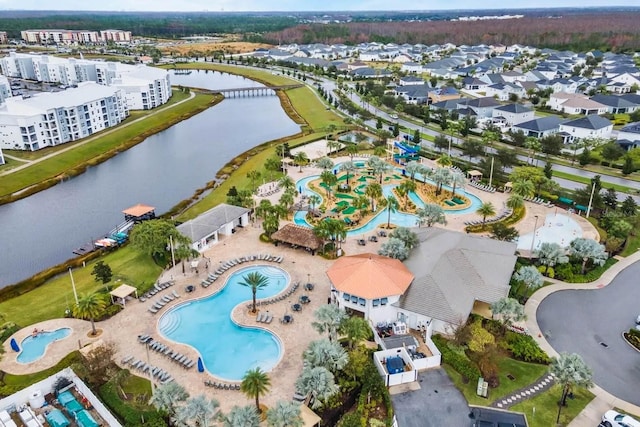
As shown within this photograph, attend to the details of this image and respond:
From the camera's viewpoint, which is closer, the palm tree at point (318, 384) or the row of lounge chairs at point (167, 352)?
the palm tree at point (318, 384)

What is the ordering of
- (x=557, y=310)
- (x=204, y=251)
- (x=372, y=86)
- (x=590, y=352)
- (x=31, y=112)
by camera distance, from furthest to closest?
(x=372, y=86) < (x=31, y=112) < (x=204, y=251) < (x=557, y=310) < (x=590, y=352)

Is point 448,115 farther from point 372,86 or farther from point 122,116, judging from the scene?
point 122,116

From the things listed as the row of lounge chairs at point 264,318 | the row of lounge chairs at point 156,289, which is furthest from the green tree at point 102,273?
the row of lounge chairs at point 264,318

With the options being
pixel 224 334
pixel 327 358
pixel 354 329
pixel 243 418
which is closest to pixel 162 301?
pixel 224 334

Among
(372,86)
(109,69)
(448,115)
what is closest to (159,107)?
(109,69)

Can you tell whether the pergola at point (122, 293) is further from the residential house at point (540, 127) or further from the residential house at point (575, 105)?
the residential house at point (575, 105)

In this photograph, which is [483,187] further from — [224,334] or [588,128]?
[224,334]
